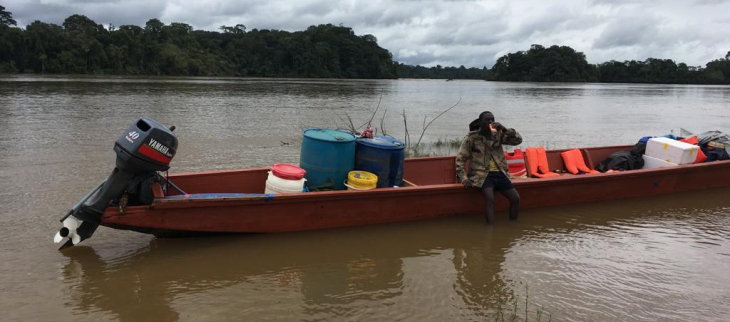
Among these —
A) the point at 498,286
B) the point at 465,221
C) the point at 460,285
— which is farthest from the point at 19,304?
the point at 465,221

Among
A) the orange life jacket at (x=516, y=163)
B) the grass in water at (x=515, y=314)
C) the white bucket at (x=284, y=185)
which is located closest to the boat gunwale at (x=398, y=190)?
the white bucket at (x=284, y=185)

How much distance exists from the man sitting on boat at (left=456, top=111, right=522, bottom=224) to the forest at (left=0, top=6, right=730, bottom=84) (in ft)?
214

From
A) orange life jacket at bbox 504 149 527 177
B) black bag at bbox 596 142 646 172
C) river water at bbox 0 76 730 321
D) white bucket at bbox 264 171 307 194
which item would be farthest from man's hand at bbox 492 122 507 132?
black bag at bbox 596 142 646 172

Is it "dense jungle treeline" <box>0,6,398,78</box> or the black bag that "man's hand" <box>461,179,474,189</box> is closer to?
the black bag

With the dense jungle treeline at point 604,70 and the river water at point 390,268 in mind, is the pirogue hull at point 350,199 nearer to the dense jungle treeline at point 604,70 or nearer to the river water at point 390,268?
the river water at point 390,268

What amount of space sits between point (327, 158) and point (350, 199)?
544 millimetres

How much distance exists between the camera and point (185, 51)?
264 ft

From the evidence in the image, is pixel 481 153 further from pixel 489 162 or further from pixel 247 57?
pixel 247 57

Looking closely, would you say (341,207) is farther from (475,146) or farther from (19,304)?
(19,304)

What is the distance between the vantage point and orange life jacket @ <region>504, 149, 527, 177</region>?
7.64m

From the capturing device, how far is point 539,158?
26.1 feet

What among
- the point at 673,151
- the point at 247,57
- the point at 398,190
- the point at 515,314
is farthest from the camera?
the point at 247,57

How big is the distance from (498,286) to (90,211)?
Answer: 3.81m

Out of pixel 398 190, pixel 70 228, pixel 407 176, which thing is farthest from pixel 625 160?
pixel 70 228
